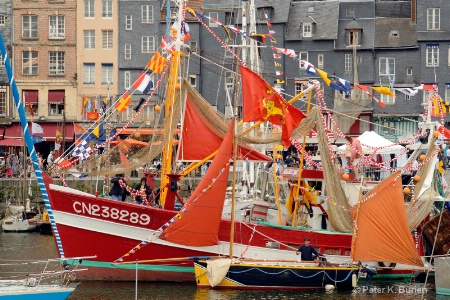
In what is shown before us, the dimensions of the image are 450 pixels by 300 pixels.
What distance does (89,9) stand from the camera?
91.6 meters

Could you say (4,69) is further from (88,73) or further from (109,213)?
(109,213)

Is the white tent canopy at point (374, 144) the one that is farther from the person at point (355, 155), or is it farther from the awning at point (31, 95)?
the awning at point (31, 95)

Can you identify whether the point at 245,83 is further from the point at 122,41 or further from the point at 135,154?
the point at 122,41

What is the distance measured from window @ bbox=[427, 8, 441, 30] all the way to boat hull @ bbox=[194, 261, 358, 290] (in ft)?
162

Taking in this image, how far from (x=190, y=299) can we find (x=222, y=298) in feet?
3.74

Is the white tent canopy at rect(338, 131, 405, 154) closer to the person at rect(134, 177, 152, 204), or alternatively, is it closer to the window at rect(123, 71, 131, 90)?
the person at rect(134, 177, 152, 204)

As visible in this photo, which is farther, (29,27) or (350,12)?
(29,27)

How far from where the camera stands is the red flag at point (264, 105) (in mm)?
43031

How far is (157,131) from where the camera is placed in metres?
46.8

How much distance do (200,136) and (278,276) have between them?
7520mm

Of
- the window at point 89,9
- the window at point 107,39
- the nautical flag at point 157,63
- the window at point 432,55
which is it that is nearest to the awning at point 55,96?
the window at point 107,39

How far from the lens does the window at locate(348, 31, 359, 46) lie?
89.0 meters

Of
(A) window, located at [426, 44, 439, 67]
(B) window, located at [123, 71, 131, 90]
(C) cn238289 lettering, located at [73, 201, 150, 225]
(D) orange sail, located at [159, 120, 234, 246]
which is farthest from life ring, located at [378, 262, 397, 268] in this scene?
(B) window, located at [123, 71, 131, 90]

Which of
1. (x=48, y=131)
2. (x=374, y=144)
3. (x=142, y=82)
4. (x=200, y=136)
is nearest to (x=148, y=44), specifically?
(x=48, y=131)
